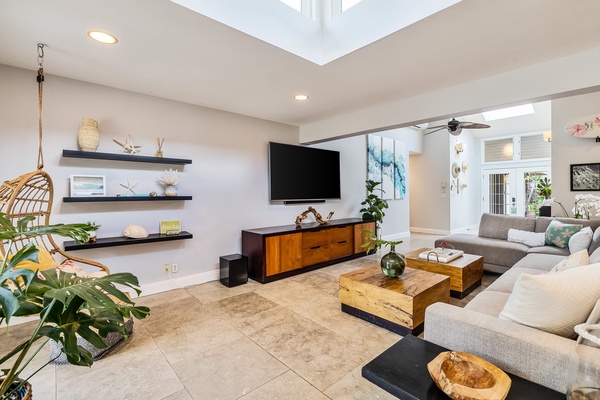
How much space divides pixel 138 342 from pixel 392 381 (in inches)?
82.3

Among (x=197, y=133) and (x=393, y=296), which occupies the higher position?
(x=197, y=133)

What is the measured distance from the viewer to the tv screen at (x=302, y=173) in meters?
4.42

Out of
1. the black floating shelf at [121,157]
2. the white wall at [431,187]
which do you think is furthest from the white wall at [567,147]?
the black floating shelf at [121,157]

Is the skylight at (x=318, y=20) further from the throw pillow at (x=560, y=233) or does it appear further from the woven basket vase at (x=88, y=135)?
the throw pillow at (x=560, y=233)

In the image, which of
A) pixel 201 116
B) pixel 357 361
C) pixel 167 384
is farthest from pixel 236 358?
pixel 201 116

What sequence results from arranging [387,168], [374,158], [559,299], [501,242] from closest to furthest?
[559,299] → [501,242] → [374,158] → [387,168]

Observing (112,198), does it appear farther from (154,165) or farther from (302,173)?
(302,173)

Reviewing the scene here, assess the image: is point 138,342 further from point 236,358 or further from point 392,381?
point 392,381

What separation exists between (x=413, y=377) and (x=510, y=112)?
9078 millimetres

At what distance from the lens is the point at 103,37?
209 cm

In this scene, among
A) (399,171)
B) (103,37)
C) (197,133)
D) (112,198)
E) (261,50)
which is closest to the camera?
(103,37)

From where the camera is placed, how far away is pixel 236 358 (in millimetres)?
2070

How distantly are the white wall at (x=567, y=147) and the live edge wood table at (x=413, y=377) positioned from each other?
17.2 ft

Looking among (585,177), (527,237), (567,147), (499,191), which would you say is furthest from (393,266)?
(499,191)
